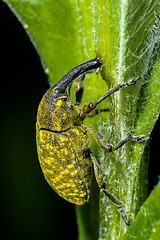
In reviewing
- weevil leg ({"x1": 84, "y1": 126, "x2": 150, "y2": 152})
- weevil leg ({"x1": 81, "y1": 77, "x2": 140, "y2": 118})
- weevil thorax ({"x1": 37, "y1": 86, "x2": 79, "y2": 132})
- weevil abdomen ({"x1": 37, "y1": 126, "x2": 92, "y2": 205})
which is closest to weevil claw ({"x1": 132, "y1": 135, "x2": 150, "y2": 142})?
weevil leg ({"x1": 84, "y1": 126, "x2": 150, "y2": 152})

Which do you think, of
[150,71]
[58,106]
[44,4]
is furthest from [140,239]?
[58,106]

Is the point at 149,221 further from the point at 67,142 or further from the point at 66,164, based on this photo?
the point at 67,142

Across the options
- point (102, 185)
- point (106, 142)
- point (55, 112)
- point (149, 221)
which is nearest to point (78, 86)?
point (55, 112)

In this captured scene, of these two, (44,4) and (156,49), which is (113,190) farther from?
(44,4)

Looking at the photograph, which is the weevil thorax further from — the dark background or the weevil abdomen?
the dark background

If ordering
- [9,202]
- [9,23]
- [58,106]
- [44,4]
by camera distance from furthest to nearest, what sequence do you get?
[9,202] → [9,23] → [58,106] → [44,4]

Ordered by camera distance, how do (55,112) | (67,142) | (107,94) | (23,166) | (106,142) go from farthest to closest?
(23,166), (55,112), (67,142), (106,142), (107,94)

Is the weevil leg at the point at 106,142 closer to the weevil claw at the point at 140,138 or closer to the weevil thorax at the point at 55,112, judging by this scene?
the weevil claw at the point at 140,138
